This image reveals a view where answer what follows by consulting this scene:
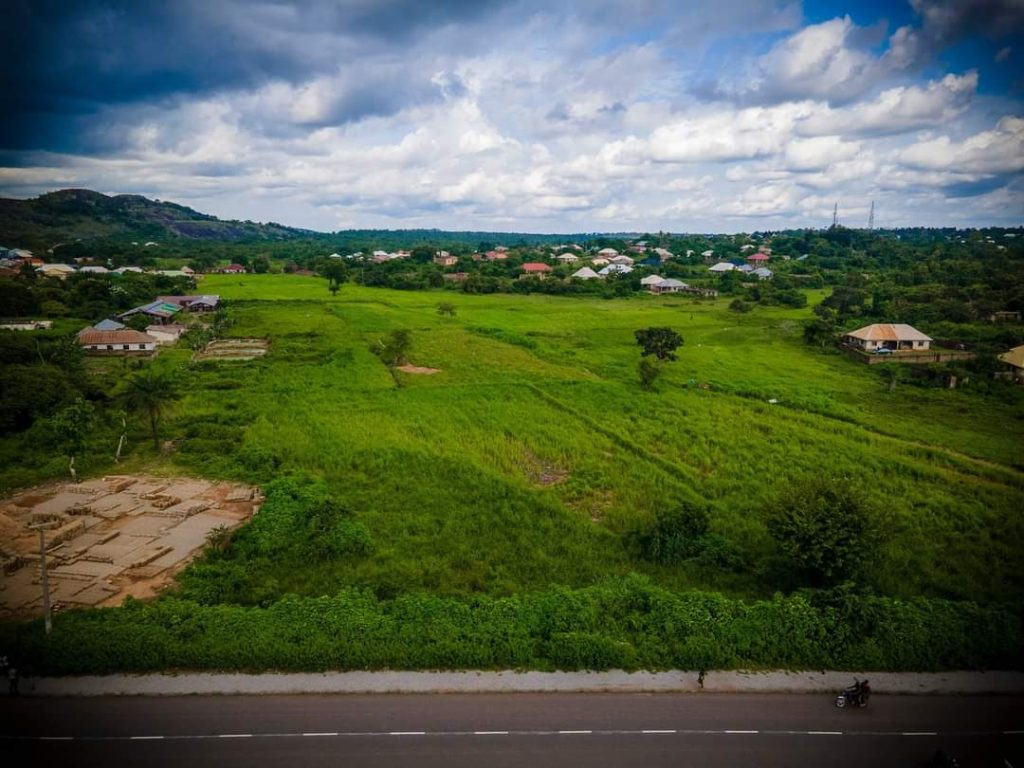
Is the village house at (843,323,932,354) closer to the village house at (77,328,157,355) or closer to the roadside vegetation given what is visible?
the roadside vegetation

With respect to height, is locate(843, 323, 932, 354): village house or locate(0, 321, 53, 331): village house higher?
locate(843, 323, 932, 354): village house

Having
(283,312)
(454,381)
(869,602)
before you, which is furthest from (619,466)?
(283,312)

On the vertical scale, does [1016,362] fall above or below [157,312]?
above

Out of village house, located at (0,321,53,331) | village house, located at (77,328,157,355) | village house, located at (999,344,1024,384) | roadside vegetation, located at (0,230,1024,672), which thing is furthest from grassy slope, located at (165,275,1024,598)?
village house, located at (0,321,53,331)

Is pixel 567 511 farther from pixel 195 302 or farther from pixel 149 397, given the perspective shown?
pixel 195 302

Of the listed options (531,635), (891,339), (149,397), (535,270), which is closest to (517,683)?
(531,635)

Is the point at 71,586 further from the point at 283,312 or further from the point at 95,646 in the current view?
the point at 283,312

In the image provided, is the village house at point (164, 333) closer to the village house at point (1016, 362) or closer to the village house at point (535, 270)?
the village house at point (535, 270)
